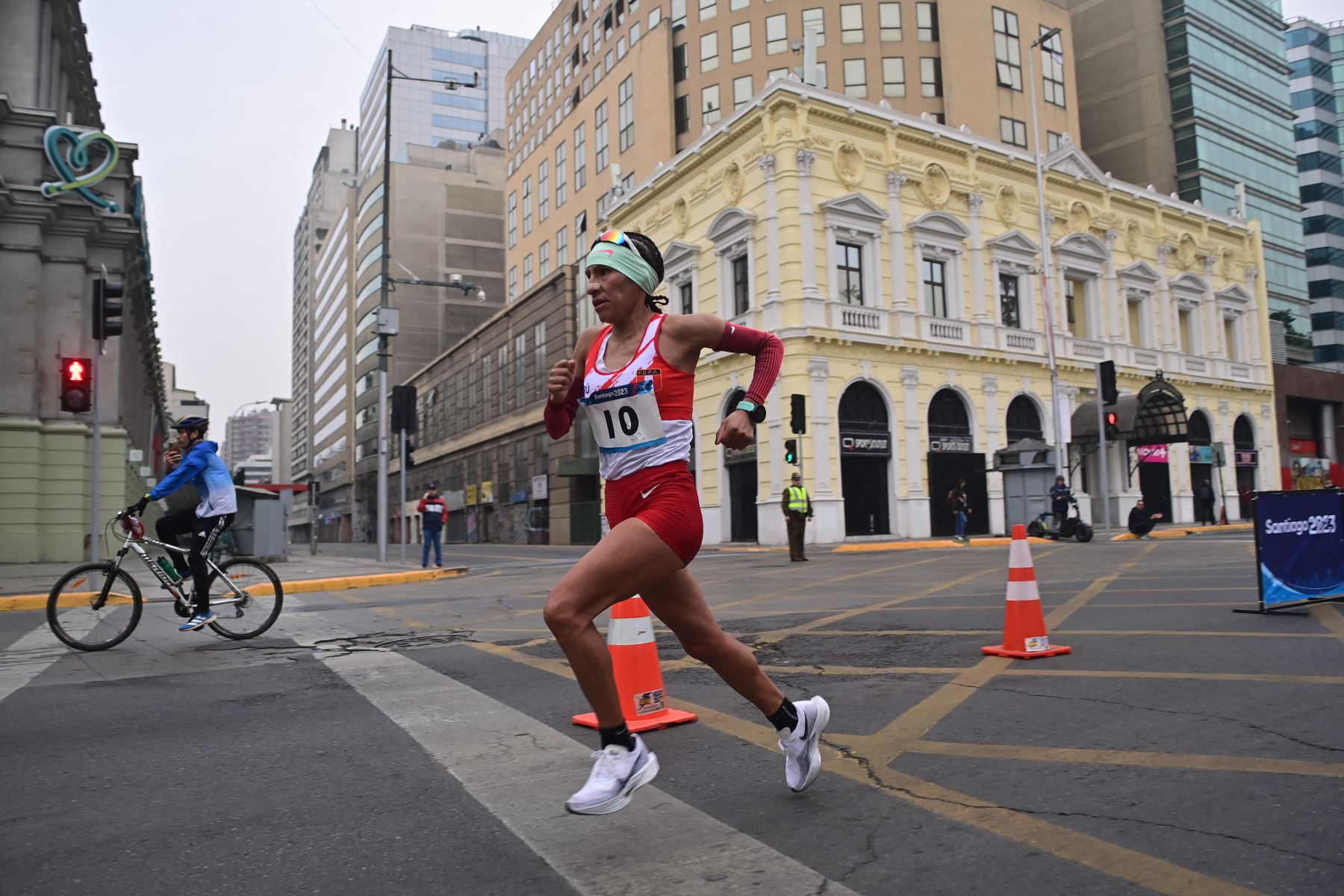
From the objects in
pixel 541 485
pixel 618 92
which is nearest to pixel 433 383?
pixel 541 485

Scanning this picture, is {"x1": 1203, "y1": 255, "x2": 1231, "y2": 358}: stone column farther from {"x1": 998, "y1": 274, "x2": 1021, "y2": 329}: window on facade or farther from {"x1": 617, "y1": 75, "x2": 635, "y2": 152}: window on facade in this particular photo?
{"x1": 617, "y1": 75, "x2": 635, "y2": 152}: window on facade

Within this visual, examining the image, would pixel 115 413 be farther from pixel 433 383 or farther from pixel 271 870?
pixel 433 383

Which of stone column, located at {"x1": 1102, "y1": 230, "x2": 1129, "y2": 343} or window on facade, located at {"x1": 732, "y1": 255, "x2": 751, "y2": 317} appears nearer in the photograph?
window on facade, located at {"x1": 732, "y1": 255, "x2": 751, "y2": 317}

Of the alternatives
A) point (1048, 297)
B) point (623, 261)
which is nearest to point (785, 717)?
point (623, 261)

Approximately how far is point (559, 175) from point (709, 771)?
45.2 metres

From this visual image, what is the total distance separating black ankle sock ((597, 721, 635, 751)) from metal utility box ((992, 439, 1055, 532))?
24475 mm

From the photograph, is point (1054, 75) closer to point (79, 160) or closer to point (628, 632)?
point (79, 160)

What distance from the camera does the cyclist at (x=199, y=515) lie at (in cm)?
732

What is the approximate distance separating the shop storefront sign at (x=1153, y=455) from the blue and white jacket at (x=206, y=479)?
3281cm

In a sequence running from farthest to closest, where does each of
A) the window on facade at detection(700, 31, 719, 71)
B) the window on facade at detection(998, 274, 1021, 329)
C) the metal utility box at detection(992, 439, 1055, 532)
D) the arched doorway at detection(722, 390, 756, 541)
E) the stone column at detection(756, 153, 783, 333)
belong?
the window on facade at detection(700, 31, 719, 71)
the window on facade at detection(998, 274, 1021, 329)
the arched doorway at detection(722, 390, 756, 541)
the stone column at detection(756, 153, 783, 333)
the metal utility box at detection(992, 439, 1055, 532)

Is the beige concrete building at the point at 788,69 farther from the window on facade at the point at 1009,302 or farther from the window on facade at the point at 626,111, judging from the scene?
the window on facade at the point at 1009,302

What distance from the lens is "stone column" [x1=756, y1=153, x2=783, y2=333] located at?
26.5 metres

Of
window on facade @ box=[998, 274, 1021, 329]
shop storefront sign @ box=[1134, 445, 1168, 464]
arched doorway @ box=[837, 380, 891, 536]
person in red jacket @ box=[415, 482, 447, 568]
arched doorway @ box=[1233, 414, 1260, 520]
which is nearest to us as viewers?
person in red jacket @ box=[415, 482, 447, 568]

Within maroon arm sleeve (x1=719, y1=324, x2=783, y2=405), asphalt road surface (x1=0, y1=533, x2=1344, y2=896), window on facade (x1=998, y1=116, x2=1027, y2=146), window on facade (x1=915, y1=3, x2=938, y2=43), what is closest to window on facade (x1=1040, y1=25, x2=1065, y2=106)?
window on facade (x1=998, y1=116, x2=1027, y2=146)
